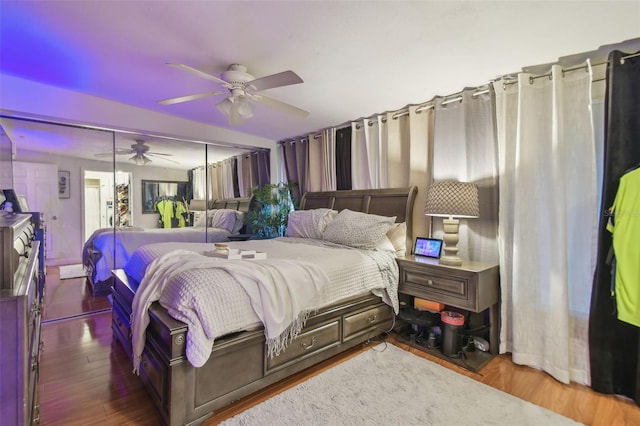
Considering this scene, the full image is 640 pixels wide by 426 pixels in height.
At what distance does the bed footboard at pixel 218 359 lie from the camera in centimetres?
161

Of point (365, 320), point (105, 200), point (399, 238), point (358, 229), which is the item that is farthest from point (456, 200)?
point (105, 200)

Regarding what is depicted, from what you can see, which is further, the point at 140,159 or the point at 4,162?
the point at 140,159

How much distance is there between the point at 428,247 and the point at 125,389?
2652 mm

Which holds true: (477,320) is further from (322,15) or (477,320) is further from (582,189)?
(322,15)

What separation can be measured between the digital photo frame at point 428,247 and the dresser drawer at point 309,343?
1.11 m

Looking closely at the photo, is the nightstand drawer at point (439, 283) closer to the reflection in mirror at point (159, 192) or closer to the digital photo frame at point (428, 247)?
the digital photo frame at point (428, 247)

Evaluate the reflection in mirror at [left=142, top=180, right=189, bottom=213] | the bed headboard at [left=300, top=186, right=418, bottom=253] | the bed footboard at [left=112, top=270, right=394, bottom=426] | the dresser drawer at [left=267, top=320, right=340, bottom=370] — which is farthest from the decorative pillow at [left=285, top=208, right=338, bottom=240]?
the reflection in mirror at [left=142, top=180, right=189, bottom=213]

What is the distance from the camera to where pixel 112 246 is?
363 centimetres

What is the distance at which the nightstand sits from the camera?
2377 millimetres

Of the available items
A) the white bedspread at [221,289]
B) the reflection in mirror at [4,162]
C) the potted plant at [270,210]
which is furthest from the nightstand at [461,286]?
the reflection in mirror at [4,162]

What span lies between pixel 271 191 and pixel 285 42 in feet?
8.62

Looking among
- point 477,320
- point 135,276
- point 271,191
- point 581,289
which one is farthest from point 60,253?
point 581,289

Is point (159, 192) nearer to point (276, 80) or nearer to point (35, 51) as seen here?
point (35, 51)

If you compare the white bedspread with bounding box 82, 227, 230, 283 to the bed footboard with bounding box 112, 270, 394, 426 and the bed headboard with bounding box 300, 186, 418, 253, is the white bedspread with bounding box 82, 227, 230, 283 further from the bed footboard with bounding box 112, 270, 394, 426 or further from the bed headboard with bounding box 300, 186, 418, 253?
the bed headboard with bounding box 300, 186, 418, 253
